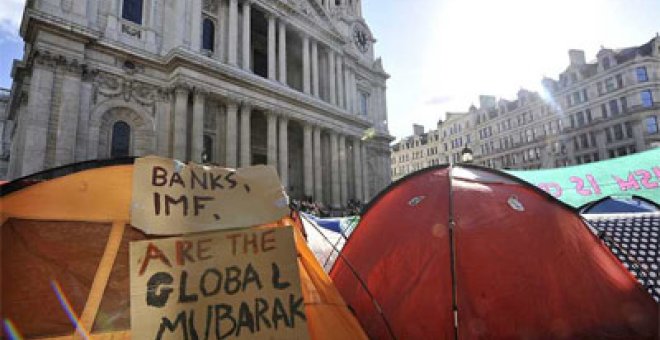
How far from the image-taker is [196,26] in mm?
19797

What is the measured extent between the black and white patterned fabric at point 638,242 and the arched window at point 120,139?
1775cm

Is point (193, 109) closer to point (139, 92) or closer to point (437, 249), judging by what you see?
point (139, 92)

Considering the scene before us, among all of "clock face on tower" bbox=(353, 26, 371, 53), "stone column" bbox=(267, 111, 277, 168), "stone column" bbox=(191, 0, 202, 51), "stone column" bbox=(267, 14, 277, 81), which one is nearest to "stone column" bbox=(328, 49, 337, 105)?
"stone column" bbox=(267, 14, 277, 81)

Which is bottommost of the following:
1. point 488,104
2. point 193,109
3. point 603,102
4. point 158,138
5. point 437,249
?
point 437,249

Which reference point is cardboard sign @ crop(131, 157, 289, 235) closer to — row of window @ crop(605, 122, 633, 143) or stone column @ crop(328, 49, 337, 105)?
stone column @ crop(328, 49, 337, 105)

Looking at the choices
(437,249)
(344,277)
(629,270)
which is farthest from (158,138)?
(629,270)

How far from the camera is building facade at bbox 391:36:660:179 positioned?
3625cm

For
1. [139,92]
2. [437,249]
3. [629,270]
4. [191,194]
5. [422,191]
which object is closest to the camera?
[191,194]

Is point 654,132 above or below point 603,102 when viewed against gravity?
below

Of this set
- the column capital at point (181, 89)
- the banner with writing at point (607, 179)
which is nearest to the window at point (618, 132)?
the banner with writing at point (607, 179)

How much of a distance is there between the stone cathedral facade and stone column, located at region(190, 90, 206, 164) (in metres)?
0.05

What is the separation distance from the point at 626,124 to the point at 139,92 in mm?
44805

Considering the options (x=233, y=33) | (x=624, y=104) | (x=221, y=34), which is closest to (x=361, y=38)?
(x=233, y=33)

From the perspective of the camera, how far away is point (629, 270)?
4266 millimetres
